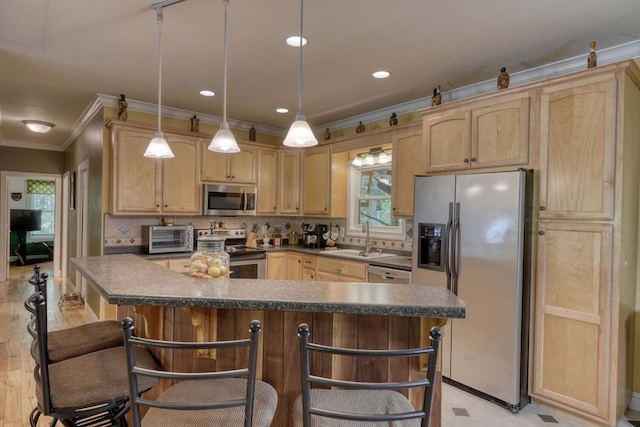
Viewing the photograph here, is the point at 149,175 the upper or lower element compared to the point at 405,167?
lower

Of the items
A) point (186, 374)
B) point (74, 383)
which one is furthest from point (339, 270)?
point (186, 374)

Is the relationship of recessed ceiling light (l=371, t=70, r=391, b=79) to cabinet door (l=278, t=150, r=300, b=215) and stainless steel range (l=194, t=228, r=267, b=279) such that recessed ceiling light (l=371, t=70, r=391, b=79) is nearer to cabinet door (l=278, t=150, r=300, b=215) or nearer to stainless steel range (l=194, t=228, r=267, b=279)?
cabinet door (l=278, t=150, r=300, b=215)

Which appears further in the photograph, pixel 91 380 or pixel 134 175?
pixel 134 175

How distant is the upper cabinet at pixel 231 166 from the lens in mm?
4379

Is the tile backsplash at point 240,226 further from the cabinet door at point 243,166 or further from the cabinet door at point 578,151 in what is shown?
the cabinet door at point 578,151

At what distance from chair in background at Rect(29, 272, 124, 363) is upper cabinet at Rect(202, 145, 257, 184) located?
2658 millimetres

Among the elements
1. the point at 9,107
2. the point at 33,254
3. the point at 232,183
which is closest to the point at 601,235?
the point at 232,183

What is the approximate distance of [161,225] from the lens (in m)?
4.25

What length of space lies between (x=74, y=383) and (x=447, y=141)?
2912 mm

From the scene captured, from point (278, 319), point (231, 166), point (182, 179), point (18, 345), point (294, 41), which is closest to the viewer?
point (278, 319)

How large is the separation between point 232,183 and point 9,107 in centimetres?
277

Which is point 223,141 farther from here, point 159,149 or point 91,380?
point 91,380

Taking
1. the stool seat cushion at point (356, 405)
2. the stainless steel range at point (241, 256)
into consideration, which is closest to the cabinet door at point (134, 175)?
the stainless steel range at point (241, 256)

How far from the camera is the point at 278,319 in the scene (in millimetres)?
1581
